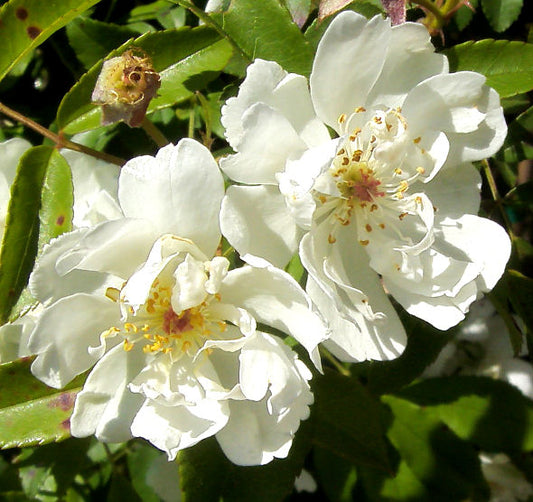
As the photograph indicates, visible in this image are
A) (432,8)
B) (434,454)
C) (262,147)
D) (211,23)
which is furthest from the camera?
(434,454)

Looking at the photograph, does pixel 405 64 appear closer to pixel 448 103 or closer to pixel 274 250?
pixel 448 103

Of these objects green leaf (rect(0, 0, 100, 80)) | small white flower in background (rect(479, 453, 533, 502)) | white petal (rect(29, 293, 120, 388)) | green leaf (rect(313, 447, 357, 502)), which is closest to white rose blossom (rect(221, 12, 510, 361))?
white petal (rect(29, 293, 120, 388))

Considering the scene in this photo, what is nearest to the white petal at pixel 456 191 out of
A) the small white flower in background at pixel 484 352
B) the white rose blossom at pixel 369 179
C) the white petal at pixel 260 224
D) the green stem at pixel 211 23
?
the white rose blossom at pixel 369 179

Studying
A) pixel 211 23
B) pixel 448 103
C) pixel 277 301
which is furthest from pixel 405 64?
pixel 277 301

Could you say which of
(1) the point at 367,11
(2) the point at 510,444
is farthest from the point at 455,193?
(2) the point at 510,444

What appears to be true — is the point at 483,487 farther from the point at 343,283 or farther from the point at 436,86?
the point at 436,86

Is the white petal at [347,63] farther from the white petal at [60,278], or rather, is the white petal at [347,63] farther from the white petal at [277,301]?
the white petal at [60,278]
